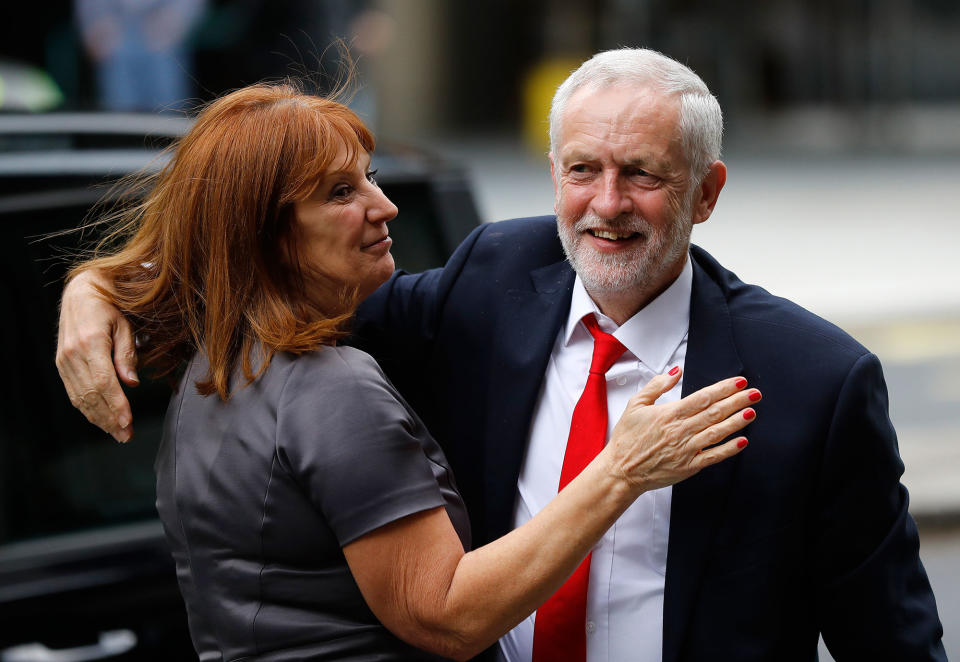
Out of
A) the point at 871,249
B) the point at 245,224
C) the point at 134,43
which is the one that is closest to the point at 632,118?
the point at 245,224

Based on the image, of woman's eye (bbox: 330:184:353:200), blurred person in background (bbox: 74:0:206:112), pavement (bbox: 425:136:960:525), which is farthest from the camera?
blurred person in background (bbox: 74:0:206:112)

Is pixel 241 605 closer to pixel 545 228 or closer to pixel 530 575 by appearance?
pixel 530 575

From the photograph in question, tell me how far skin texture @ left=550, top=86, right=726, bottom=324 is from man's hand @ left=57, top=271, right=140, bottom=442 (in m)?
0.89

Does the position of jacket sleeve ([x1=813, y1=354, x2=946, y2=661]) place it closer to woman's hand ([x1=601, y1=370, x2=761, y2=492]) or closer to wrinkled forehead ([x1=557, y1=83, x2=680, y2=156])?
woman's hand ([x1=601, y1=370, x2=761, y2=492])

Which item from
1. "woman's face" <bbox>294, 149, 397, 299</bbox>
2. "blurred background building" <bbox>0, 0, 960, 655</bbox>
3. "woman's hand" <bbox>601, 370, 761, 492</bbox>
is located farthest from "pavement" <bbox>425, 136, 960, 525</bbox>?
"woman's hand" <bbox>601, 370, 761, 492</bbox>

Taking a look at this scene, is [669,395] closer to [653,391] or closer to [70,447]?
[653,391]

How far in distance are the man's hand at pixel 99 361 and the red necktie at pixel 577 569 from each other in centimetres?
83

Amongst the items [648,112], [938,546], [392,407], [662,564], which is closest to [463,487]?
[662,564]

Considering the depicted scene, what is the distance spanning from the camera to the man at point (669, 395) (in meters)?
2.18

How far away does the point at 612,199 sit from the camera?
2.32 meters

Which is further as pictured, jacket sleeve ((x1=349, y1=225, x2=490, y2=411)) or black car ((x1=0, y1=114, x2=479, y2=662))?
jacket sleeve ((x1=349, y1=225, x2=490, y2=411))

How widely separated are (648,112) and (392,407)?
0.81 metres

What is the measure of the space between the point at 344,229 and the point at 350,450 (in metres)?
0.45

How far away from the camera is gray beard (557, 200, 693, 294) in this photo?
2.35 meters
